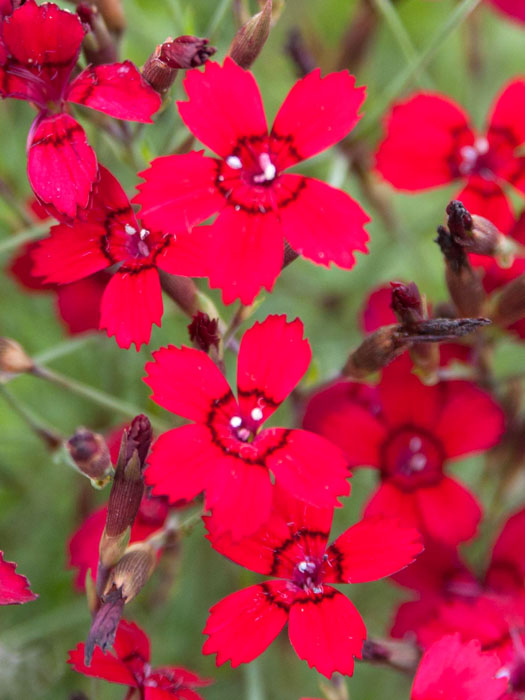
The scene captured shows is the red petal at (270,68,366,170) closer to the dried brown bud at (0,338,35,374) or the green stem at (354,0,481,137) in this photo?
the green stem at (354,0,481,137)

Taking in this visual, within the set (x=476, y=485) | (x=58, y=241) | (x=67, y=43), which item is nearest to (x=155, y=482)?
(x=58, y=241)

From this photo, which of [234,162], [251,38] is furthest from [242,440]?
[251,38]

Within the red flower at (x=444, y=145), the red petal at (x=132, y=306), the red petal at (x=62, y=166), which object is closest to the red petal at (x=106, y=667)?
the red petal at (x=132, y=306)

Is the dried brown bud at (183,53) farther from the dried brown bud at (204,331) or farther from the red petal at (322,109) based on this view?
the dried brown bud at (204,331)

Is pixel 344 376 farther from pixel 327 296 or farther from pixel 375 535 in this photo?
pixel 327 296

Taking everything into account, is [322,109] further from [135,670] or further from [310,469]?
[135,670]

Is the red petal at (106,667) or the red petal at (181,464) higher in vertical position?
the red petal at (181,464)

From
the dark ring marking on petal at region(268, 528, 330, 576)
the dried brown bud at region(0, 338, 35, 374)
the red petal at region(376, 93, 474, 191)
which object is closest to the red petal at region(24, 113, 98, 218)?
the dried brown bud at region(0, 338, 35, 374)
